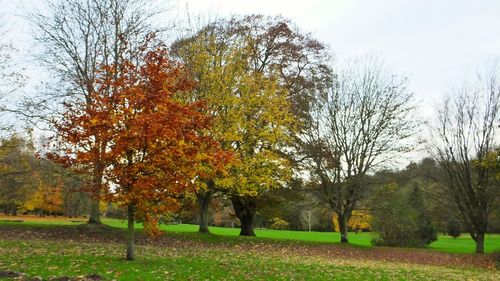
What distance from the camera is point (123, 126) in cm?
1422

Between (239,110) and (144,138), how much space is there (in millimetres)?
14230

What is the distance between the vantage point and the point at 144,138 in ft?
44.0

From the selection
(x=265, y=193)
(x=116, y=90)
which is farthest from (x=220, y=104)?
(x=116, y=90)

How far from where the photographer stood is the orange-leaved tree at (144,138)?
44.2 feet

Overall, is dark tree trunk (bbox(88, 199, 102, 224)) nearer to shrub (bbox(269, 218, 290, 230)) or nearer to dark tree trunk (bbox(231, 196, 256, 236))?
dark tree trunk (bbox(231, 196, 256, 236))

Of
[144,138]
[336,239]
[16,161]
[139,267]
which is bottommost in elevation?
[336,239]

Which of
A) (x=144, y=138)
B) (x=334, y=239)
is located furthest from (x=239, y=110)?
(x=334, y=239)

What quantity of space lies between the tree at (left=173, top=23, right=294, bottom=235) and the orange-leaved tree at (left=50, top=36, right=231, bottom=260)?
36.2 feet

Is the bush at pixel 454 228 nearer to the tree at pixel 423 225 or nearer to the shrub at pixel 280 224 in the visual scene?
the tree at pixel 423 225

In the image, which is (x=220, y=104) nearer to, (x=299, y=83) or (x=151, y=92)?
(x=299, y=83)

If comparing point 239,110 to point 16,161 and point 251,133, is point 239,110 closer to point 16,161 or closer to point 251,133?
point 251,133

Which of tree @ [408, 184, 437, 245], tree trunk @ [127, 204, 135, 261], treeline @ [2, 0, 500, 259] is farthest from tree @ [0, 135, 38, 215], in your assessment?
tree @ [408, 184, 437, 245]

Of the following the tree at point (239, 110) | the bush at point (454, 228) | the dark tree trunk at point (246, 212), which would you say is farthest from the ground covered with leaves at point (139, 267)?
the bush at point (454, 228)

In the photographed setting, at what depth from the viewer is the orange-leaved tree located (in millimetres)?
13469
